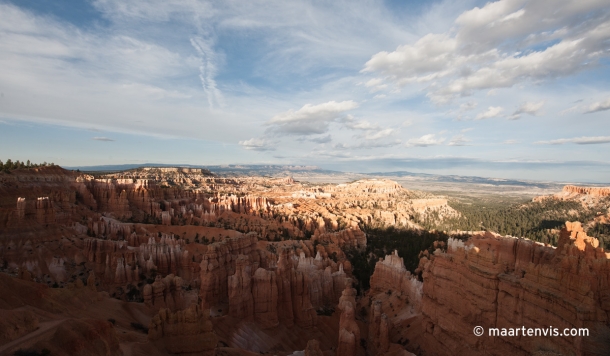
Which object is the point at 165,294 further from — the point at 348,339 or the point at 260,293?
the point at 348,339

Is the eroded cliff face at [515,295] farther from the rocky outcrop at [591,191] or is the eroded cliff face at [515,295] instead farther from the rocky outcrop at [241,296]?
the rocky outcrop at [591,191]

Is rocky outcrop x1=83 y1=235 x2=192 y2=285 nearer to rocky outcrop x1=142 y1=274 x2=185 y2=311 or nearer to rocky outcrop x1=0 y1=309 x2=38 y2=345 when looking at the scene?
rocky outcrop x1=142 y1=274 x2=185 y2=311

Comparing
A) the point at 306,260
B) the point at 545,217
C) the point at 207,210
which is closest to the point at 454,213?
the point at 545,217

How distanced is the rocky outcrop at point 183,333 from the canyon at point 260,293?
0.16 feet

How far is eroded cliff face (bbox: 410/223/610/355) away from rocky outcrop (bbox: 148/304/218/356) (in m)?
14.4

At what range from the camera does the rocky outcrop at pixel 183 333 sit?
53.8 ft

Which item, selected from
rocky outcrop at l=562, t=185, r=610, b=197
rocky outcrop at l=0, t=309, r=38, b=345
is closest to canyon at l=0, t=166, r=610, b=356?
rocky outcrop at l=0, t=309, r=38, b=345

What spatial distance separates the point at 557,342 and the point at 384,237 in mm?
56920

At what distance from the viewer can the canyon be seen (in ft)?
49.5

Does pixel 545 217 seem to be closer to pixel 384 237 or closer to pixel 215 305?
pixel 384 237

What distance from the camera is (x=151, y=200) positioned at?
75.8m

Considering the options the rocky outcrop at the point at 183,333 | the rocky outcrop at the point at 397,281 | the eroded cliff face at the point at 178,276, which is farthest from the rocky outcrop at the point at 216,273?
the rocky outcrop at the point at 397,281

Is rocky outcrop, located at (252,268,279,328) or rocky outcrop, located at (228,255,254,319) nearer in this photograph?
rocky outcrop, located at (228,255,254,319)

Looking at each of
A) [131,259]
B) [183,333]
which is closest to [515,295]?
[183,333]
